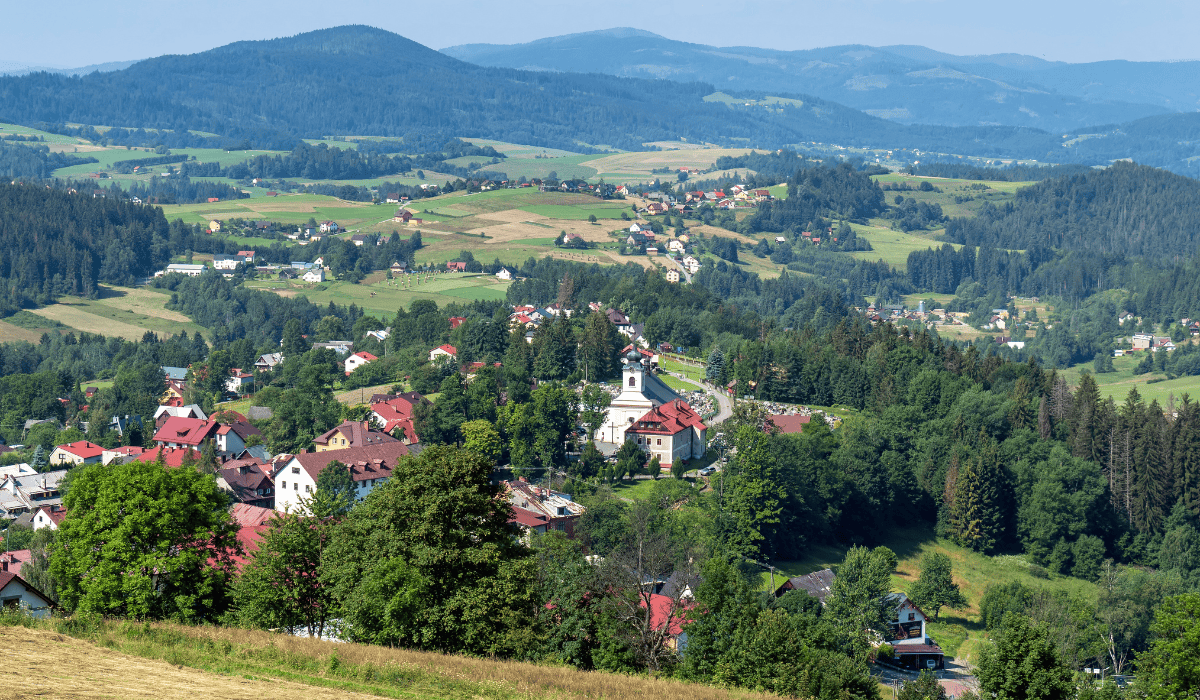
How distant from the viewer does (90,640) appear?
31359 millimetres

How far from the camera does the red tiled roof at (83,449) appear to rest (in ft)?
296

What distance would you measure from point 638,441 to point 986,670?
44269 mm

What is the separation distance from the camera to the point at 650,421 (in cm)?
8256

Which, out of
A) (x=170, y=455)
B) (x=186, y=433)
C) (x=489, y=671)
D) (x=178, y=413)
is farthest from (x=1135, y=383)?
(x=489, y=671)

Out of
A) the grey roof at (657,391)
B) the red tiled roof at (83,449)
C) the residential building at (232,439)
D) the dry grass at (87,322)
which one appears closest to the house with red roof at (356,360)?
the residential building at (232,439)

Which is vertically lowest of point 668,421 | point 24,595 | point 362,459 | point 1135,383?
point 1135,383

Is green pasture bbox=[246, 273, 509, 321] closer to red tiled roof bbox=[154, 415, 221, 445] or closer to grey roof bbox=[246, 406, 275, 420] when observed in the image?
grey roof bbox=[246, 406, 275, 420]

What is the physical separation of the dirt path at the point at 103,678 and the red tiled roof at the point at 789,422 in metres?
63.0

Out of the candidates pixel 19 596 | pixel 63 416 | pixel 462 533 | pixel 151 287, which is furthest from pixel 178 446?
pixel 151 287

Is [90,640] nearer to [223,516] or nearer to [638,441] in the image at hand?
[223,516]

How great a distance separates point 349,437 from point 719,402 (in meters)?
29.5

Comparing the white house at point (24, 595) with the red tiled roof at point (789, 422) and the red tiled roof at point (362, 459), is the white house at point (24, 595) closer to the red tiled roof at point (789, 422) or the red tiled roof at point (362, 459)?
the red tiled roof at point (362, 459)

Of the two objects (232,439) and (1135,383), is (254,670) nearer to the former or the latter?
(232,439)

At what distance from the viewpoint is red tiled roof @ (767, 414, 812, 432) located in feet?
293
